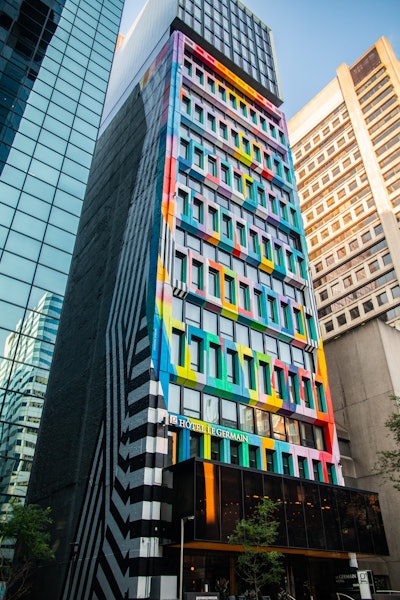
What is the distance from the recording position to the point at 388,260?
295 ft

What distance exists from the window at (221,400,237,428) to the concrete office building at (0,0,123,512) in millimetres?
13602

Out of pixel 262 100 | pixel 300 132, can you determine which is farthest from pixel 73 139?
pixel 300 132

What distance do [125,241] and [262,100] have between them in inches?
1326

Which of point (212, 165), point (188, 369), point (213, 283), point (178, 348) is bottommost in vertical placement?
point (188, 369)

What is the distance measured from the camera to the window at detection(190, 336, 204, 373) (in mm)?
37550

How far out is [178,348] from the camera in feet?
122

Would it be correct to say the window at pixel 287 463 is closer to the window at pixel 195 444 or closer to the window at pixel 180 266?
the window at pixel 195 444

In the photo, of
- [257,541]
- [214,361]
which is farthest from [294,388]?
[257,541]

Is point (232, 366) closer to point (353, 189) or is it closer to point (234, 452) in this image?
point (234, 452)

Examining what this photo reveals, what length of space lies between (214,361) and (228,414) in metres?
4.30

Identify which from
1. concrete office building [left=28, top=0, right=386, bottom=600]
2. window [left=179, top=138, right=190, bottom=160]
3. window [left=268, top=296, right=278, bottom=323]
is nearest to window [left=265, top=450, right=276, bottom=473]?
concrete office building [left=28, top=0, right=386, bottom=600]

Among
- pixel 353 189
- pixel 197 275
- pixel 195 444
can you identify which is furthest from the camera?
pixel 353 189

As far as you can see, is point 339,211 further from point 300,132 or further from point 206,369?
point 206,369

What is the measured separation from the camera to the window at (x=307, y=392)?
44.6 metres
